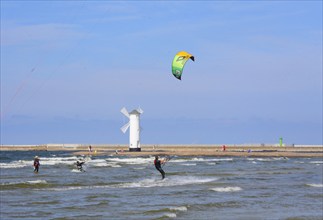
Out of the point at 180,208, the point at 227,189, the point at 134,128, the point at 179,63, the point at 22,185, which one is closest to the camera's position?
the point at 180,208

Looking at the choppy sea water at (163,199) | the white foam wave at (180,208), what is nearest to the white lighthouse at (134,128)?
the choppy sea water at (163,199)

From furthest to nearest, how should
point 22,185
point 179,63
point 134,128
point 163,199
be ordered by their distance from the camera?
point 134,128, point 22,185, point 179,63, point 163,199

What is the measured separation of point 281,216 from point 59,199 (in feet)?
29.0

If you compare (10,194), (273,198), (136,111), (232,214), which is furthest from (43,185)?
(136,111)

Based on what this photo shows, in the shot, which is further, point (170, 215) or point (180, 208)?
point (180, 208)

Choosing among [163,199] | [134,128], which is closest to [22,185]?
[163,199]

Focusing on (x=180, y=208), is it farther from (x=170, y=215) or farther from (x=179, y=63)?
(x=179, y=63)

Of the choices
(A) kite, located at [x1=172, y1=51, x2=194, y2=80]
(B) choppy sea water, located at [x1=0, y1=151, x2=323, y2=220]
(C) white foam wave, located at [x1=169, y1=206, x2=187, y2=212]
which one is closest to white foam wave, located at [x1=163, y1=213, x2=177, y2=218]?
(B) choppy sea water, located at [x1=0, y1=151, x2=323, y2=220]

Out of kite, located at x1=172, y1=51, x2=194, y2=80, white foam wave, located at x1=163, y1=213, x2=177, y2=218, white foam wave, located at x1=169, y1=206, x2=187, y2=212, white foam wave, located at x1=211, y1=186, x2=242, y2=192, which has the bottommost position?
white foam wave, located at x1=163, y1=213, x2=177, y2=218

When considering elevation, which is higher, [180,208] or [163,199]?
[163,199]

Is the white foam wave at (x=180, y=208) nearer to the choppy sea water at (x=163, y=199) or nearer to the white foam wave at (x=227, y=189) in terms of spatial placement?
the choppy sea water at (x=163, y=199)

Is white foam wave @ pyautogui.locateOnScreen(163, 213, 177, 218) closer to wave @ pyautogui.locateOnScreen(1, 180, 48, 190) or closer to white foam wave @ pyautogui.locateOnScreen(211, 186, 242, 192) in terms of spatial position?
white foam wave @ pyautogui.locateOnScreen(211, 186, 242, 192)

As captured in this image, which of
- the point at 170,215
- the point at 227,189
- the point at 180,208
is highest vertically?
the point at 227,189

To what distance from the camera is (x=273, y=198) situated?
24.6 m
